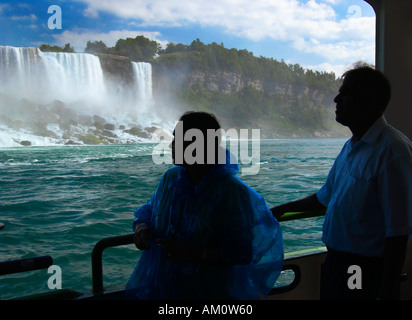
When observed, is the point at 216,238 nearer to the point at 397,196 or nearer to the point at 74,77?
the point at 397,196

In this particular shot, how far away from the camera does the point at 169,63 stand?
42.6 meters

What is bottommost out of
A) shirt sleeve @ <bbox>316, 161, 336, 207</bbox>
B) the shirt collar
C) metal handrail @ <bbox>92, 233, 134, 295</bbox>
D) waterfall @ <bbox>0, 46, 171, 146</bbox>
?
metal handrail @ <bbox>92, 233, 134, 295</bbox>

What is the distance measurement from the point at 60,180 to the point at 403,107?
1726 cm

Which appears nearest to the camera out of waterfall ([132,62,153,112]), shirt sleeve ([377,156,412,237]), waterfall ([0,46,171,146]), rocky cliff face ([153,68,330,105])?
shirt sleeve ([377,156,412,237])

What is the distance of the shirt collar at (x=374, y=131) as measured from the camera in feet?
3.28

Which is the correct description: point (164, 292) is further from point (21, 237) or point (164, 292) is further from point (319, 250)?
point (21, 237)

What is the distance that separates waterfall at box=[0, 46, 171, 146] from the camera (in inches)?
1326

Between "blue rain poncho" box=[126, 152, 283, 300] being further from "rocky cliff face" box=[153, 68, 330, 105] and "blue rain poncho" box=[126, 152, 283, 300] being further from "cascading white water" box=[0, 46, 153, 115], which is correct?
"rocky cliff face" box=[153, 68, 330, 105]

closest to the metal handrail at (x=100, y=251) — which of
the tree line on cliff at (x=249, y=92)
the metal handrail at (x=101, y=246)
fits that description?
the metal handrail at (x=101, y=246)

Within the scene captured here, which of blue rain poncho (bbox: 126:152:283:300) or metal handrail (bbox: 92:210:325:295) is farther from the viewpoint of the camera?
metal handrail (bbox: 92:210:325:295)

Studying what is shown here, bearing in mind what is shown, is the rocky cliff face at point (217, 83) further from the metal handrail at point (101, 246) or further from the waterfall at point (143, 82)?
the metal handrail at point (101, 246)

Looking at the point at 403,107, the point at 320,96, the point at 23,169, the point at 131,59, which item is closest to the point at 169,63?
the point at 131,59

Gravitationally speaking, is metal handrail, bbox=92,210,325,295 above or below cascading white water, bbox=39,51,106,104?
below

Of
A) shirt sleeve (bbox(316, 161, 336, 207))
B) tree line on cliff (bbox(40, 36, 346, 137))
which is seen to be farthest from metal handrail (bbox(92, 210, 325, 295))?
tree line on cliff (bbox(40, 36, 346, 137))
